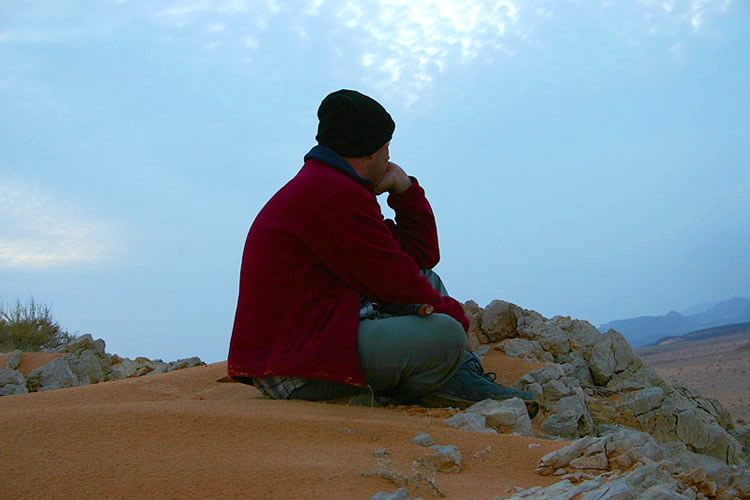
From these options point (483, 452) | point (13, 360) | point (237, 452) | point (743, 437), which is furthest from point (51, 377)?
point (743, 437)

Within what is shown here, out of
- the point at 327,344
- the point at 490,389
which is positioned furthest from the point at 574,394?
the point at 327,344

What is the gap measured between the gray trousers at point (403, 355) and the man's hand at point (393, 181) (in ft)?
2.69

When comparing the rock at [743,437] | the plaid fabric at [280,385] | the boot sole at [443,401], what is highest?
the plaid fabric at [280,385]

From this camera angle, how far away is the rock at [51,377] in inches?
255

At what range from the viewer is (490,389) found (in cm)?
366

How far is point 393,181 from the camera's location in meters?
3.90

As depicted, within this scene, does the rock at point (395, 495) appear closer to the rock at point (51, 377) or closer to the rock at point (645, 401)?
the rock at point (645, 401)

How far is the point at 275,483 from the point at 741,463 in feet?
14.2

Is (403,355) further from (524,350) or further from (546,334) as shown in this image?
(546,334)

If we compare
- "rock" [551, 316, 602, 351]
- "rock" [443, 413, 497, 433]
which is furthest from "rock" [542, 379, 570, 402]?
"rock" [551, 316, 602, 351]

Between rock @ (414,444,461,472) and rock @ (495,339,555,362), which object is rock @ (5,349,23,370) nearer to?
rock @ (495,339,555,362)

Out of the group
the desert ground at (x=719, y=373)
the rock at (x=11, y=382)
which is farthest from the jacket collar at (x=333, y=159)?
the desert ground at (x=719, y=373)

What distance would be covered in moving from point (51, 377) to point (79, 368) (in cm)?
85

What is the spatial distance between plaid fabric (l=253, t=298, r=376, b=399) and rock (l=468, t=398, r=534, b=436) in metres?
0.70
